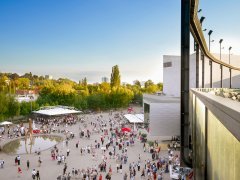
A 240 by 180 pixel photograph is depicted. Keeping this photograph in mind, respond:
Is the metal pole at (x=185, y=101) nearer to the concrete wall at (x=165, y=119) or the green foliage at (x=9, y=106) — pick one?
the concrete wall at (x=165, y=119)

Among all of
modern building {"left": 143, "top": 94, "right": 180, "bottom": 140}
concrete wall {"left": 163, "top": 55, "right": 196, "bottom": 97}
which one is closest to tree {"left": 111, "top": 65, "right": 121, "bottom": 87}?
concrete wall {"left": 163, "top": 55, "right": 196, "bottom": 97}

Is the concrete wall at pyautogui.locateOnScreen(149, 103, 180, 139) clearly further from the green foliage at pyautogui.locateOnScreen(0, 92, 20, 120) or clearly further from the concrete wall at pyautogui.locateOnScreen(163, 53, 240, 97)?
the green foliage at pyautogui.locateOnScreen(0, 92, 20, 120)

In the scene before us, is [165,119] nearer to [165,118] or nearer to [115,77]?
[165,118]

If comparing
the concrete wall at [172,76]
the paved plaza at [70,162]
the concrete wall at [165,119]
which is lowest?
the paved plaza at [70,162]

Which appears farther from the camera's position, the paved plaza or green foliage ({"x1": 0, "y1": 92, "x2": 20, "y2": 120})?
green foliage ({"x1": 0, "y1": 92, "x2": 20, "y2": 120})

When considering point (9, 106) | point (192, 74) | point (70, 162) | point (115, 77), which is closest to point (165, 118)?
point (192, 74)

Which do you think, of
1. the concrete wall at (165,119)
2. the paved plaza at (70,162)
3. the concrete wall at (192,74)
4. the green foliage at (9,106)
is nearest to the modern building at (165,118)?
the concrete wall at (165,119)

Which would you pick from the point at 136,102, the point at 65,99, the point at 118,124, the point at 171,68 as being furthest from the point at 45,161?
the point at 136,102

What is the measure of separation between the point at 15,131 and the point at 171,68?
30915mm

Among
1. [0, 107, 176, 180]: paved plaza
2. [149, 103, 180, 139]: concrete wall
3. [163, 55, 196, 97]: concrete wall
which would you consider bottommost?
[0, 107, 176, 180]: paved plaza

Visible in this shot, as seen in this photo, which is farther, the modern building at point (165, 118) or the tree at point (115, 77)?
the tree at point (115, 77)

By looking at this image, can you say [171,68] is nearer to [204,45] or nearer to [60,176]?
[204,45]

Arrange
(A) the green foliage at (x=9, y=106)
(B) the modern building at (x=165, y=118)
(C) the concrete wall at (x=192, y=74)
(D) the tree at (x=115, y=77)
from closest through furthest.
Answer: (B) the modern building at (x=165, y=118) < (A) the green foliage at (x=9, y=106) < (C) the concrete wall at (x=192, y=74) < (D) the tree at (x=115, y=77)

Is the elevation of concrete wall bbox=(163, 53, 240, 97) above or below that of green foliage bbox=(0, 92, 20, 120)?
above
